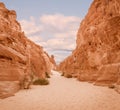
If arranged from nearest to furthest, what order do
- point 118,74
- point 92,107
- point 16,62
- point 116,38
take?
point 92,107 → point 16,62 → point 118,74 → point 116,38

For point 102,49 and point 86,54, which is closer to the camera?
point 102,49

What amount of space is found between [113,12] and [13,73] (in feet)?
60.5

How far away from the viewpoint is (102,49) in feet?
79.2

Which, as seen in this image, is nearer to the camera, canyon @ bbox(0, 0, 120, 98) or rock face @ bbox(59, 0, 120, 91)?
canyon @ bbox(0, 0, 120, 98)

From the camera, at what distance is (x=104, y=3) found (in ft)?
101

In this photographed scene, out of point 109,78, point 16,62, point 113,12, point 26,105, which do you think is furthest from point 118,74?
point 113,12

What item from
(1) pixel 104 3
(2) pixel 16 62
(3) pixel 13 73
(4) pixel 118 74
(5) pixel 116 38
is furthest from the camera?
(1) pixel 104 3

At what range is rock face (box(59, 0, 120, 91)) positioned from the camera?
17.8m

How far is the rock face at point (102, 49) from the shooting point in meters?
17.8

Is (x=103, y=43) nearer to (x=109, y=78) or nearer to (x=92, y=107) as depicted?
(x=109, y=78)

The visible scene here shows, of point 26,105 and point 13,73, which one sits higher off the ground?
point 13,73

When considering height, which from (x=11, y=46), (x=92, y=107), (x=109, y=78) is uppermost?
(x=11, y=46)

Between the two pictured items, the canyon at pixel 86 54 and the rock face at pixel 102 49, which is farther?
the rock face at pixel 102 49

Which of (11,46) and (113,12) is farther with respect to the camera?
(113,12)
